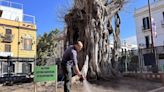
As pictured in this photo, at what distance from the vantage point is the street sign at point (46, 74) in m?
8.37

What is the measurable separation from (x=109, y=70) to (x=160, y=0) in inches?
1214

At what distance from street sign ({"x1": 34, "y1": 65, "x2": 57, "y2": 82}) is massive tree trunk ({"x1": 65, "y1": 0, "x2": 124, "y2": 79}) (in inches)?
184

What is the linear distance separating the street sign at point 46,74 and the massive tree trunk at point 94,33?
4.67 meters

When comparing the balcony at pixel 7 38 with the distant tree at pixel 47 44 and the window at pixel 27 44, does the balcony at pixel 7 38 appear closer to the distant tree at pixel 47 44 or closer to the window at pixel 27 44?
the window at pixel 27 44

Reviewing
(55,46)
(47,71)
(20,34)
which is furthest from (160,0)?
(47,71)

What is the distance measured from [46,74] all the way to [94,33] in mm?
6046

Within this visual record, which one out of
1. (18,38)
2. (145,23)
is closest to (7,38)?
(18,38)

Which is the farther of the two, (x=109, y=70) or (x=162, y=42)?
(x=162, y=42)

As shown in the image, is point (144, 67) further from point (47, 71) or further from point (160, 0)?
point (160, 0)

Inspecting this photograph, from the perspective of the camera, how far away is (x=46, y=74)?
8.41 m

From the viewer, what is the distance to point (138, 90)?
10844 mm

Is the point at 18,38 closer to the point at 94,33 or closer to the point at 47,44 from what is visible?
the point at 47,44

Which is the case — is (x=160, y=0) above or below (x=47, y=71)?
above

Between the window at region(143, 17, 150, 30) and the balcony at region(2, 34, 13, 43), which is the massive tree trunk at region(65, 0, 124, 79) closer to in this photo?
the balcony at region(2, 34, 13, 43)
